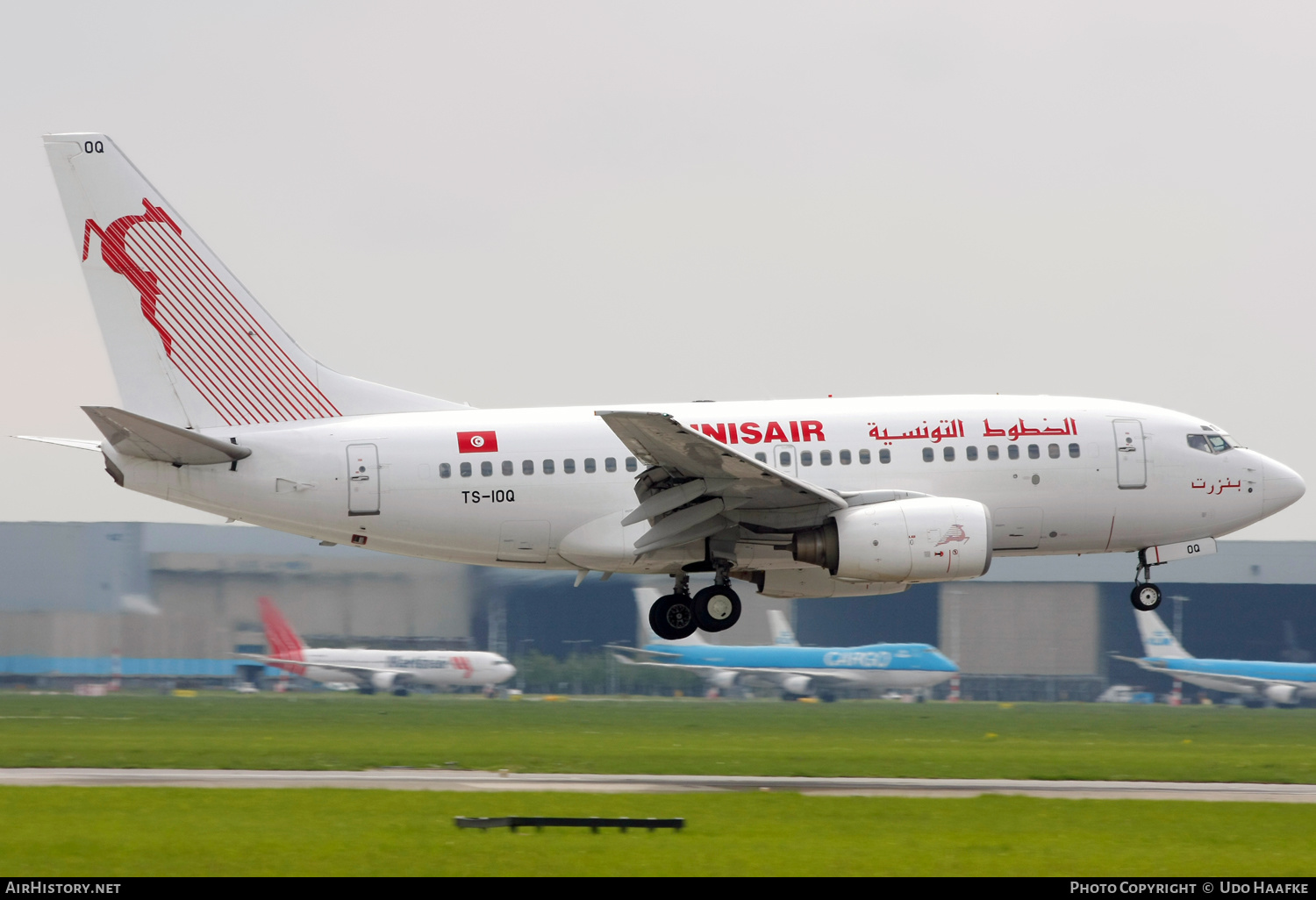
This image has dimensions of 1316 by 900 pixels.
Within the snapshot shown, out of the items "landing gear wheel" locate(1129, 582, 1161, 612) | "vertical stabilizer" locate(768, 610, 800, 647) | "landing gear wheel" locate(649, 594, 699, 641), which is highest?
"landing gear wheel" locate(1129, 582, 1161, 612)

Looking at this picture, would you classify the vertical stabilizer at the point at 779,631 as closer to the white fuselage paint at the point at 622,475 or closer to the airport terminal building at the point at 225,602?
the airport terminal building at the point at 225,602

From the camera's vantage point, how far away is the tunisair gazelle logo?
31750 mm

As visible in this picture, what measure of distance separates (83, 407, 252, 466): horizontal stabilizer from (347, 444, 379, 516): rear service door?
2.08 metres

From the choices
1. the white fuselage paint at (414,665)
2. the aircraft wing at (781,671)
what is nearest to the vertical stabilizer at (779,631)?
the aircraft wing at (781,671)

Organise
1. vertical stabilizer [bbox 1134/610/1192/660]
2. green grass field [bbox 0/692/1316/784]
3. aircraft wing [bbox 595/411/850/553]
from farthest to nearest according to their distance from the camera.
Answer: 1. vertical stabilizer [bbox 1134/610/1192/660]
2. green grass field [bbox 0/692/1316/784]
3. aircraft wing [bbox 595/411/850/553]

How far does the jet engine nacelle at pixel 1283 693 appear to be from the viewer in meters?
72.1

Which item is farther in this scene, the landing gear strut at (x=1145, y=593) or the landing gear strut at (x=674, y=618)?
the landing gear strut at (x=1145, y=593)

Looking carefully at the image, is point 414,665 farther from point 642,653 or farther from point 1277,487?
point 1277,487

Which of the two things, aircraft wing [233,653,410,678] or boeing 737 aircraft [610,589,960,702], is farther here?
boeing 737 aircraft [610,589,960,702]

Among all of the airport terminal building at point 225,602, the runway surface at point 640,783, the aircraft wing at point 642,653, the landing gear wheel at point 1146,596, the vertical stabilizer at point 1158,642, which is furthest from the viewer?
the vertical stabilizer at point 1158,642

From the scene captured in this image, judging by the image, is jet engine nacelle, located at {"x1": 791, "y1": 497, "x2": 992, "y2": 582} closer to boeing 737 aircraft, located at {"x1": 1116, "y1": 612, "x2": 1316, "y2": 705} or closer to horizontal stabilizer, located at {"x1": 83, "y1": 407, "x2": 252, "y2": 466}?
horizontal stabilizer, located at {"x1": 83, "y1": 407, "x2": 252, "y2": 466}

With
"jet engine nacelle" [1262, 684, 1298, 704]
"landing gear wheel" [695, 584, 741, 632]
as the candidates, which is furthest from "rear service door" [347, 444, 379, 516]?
"jet engine nacelle" [1262, 684, 1298, 704]

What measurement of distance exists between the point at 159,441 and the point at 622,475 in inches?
353

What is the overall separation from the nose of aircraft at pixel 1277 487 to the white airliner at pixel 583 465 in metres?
1.20
